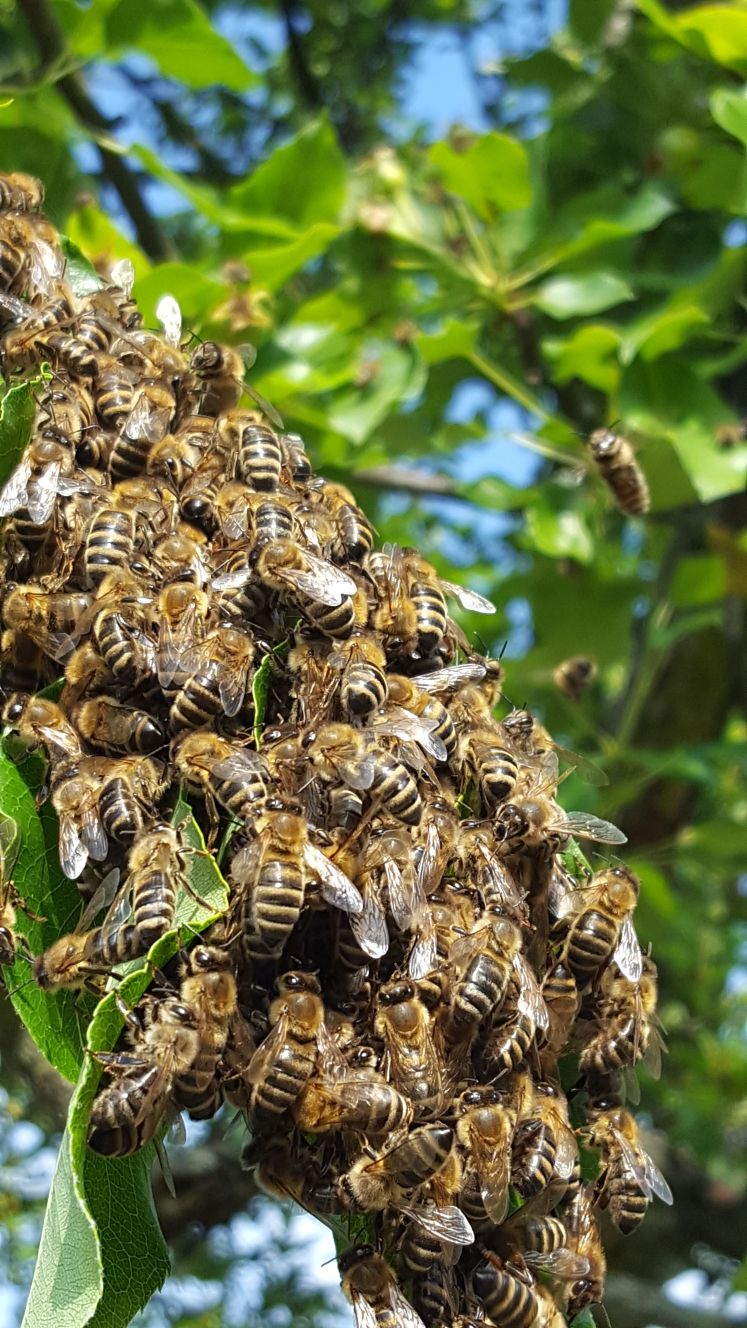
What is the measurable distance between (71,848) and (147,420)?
724 millimetres

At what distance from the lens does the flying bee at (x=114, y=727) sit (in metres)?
1.92

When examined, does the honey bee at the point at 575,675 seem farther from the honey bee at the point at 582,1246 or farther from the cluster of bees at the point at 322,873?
the honey bee at the point at 582,1246

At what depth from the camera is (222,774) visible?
5.93 feet

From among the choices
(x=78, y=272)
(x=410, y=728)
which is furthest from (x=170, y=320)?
(x=410, y=728)

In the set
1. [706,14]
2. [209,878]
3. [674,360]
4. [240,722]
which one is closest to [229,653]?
[240,722]

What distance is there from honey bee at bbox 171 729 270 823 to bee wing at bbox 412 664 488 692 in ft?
1.14

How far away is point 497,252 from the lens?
3.97 meters

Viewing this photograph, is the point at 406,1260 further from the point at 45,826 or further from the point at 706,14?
the point at 706,14

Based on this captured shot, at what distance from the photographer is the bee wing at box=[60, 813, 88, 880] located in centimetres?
181

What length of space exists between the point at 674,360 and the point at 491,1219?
2.69 meters

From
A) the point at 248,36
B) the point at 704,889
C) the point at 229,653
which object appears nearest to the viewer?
the point at 229,653

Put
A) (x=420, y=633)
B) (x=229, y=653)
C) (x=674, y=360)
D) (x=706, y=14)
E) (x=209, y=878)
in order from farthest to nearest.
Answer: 1. (x=674, y=360)
2. (x=706, y=14)
3. (x=420, y=633)
4. (x=229, y=653)
5. (x=209, y=878)

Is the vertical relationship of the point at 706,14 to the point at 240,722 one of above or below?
below

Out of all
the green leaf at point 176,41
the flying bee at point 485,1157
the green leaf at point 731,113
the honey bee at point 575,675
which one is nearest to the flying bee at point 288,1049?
the flying bee at point 485,1157
